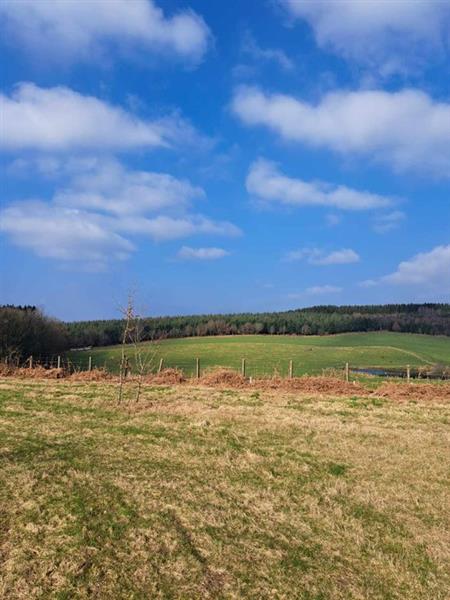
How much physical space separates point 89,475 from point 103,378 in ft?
65.4

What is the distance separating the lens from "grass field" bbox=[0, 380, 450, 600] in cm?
599

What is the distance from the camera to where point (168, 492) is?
28.3 feet

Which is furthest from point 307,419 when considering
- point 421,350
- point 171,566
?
point 421,350

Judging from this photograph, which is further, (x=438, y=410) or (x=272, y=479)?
(x=438, y=410)

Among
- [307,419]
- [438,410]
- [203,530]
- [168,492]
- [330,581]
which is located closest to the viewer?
[330,581]

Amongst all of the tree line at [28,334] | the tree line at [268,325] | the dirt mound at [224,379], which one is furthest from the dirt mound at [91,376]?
the tree line at [268,325]

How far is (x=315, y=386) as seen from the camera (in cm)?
2486

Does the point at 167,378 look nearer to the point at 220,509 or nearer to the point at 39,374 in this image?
the point at 39,374

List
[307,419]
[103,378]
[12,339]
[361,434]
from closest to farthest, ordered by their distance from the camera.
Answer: [361,434]
[307,419]
[103,378]
[12,339]

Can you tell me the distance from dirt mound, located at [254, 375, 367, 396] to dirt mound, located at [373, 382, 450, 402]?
3.49ft

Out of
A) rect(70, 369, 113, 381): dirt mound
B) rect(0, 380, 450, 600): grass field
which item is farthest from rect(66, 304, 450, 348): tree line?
rect(0, 380, 450, 600): grass field

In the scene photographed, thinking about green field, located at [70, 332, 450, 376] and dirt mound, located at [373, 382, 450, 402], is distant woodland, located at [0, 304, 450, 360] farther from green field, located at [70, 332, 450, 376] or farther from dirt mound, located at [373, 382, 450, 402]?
dirt mound, located at [373, 382, 450, 402]

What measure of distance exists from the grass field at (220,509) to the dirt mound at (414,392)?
7457 millimetres

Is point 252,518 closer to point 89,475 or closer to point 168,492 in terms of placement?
point 168,492
